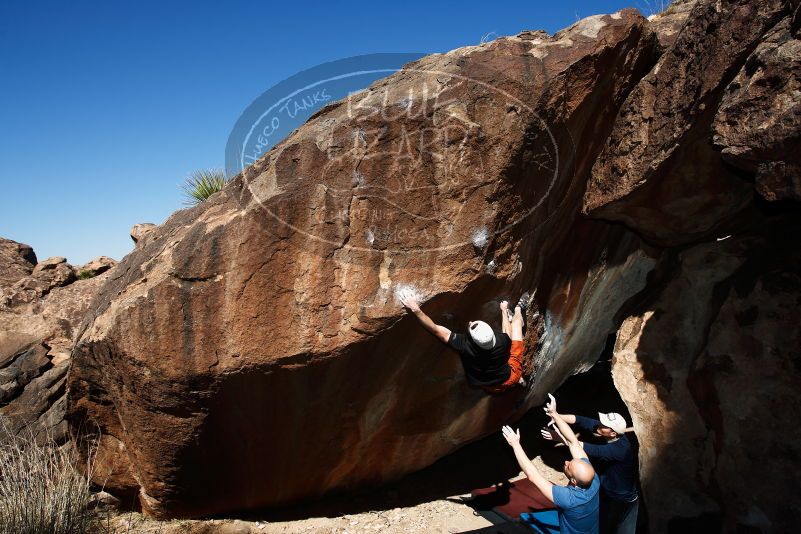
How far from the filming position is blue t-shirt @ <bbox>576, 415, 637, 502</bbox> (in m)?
3.75

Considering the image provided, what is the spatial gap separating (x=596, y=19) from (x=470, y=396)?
2810mm

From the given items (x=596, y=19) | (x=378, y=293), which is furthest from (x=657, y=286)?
(x=378, y=293)

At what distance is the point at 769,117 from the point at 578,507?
234cm

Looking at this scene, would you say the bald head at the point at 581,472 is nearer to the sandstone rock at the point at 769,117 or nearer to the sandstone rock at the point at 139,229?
the sandstone rock at the point at 769,117

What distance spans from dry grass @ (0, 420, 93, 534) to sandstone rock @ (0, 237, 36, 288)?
2590mm

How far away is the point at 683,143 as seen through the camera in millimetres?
3617

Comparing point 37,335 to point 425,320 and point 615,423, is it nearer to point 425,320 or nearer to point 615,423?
point 425,320

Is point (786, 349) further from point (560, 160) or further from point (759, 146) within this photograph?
point (560, 160)

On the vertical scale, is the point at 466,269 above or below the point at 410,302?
above

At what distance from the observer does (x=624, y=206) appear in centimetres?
407

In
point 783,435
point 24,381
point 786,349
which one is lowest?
point 783,435

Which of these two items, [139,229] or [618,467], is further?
[139,229]

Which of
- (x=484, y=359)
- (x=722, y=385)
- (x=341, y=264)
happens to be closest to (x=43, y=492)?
(x=341, y=264)

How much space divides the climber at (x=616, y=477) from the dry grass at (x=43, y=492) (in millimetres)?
3278
